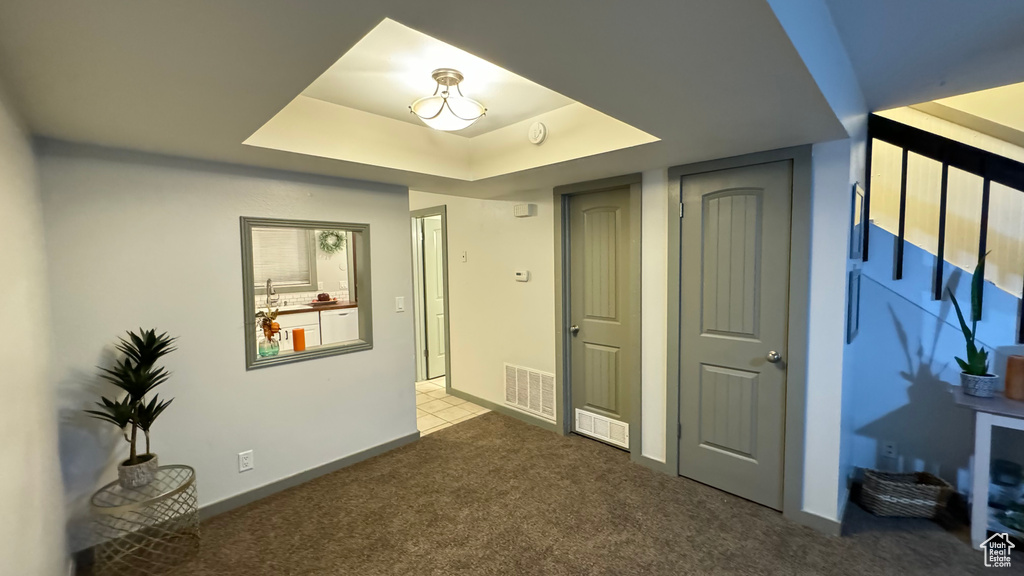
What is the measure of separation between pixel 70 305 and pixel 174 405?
69 cm

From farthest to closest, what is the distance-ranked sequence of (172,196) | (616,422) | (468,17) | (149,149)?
(616,422) < (172,196) < (149,149) < (468,17)

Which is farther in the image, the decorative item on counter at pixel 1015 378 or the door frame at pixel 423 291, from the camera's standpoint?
the door frame at pixel 423 291

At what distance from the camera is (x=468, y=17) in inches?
41.2

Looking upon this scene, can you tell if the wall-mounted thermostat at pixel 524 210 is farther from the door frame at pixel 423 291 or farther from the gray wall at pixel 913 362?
the gray wall at pixel 913 362

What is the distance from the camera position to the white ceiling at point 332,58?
3.30 ft

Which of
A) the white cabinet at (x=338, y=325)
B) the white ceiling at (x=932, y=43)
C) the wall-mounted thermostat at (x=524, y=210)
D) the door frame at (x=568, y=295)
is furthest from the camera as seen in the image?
the white cabinet at (x=338, y=325)

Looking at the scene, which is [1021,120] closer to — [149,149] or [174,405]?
[149,149]

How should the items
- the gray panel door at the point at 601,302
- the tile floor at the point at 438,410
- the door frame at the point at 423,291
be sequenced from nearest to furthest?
the gray panel door at the point at 601,302
the tile floor at the point at 438,410
the door frame at the point at 423,291

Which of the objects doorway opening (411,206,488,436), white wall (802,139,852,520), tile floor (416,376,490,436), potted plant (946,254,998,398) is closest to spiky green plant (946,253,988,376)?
potted plant (946,254,998,398)

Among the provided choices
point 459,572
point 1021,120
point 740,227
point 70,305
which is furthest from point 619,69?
point 1021,120

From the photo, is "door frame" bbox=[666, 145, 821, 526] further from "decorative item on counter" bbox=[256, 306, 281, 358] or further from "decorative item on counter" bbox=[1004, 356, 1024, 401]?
"decorative item on counter" bbox=[256, 306, 281, 358]

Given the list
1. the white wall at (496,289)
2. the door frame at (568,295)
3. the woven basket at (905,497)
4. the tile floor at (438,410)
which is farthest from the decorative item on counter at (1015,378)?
the tile floor at (438,410)

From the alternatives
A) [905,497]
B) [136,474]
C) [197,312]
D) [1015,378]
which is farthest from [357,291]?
[1015,378]

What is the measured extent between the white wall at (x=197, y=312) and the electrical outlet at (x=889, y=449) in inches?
134
